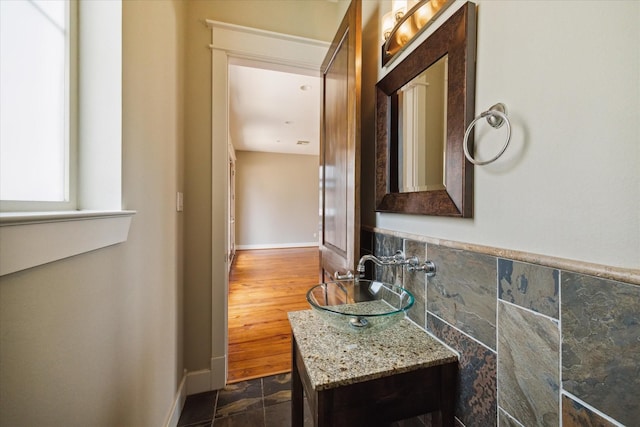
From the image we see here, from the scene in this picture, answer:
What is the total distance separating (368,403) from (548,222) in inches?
27.0

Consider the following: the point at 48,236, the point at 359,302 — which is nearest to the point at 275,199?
the point at 359,302

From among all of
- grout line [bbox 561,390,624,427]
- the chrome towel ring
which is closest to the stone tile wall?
grout line [bbox 561,390,624,427]

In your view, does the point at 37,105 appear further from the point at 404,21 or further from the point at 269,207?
the point at 269,207

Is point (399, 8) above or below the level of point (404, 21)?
above

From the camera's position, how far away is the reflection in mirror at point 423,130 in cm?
84

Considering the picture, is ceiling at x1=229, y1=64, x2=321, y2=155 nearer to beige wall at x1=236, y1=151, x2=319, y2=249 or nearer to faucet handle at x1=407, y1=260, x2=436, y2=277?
beige wall at x1=236, y1=151, x2=319, y2=249

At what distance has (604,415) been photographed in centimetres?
45

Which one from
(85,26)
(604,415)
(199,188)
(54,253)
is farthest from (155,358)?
(604,415)

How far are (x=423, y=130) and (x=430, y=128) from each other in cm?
5

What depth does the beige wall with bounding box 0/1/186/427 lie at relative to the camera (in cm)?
46

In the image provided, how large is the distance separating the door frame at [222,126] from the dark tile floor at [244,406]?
10 cm

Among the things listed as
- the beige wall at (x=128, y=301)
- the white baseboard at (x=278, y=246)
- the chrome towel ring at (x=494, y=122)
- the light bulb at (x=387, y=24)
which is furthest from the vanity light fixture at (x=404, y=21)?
the white baseboard at (x=278, y=246)

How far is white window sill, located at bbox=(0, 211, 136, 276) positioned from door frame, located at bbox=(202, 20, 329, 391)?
0.90 metres

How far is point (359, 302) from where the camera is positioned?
3.88ft
